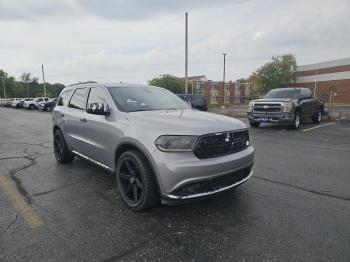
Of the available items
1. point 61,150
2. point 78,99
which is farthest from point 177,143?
point 61,150

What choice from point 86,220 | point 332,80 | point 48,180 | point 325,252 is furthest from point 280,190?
point 332,80

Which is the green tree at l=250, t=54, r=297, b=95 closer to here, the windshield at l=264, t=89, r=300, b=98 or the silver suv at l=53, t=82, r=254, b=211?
the windshield at l=264, t=89, r=300, b=98

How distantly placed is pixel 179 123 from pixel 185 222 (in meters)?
1.21

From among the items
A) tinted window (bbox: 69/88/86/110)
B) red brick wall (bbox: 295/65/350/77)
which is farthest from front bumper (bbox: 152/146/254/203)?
red brick wall (bbox: 295/65/350/77)

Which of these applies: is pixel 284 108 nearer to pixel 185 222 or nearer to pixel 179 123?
pixel 179 123

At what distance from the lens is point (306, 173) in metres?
5.61

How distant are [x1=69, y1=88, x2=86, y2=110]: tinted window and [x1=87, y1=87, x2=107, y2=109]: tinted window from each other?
345 millimetres

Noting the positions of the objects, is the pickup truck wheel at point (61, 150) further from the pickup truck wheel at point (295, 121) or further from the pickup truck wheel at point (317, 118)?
the pickup truck wheel at point (317, 118)

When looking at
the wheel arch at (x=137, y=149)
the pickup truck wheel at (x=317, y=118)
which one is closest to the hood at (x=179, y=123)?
the wheel arch at (x=137, y=149)

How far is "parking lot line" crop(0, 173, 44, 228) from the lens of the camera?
364cm

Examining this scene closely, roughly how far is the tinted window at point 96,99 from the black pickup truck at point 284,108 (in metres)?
9.29

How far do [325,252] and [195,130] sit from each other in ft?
5.93

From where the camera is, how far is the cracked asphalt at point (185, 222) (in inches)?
114

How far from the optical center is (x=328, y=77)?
58.2 metres
